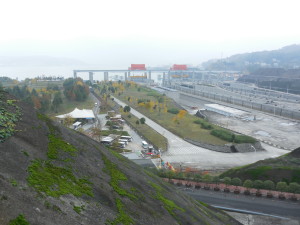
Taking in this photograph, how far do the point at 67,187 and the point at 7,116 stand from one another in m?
1.90

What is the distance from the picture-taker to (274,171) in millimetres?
8492

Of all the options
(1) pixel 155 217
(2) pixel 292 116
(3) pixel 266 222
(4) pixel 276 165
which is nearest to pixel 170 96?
(2) pixel 292 116

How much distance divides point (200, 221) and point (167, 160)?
21.5 feet

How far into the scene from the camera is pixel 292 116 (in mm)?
20844

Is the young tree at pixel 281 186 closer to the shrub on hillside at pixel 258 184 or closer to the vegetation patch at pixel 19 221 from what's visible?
the shrub on hillside at pixel 258 184

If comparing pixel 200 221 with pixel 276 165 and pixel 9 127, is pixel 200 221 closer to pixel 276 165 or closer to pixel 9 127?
pixel 9 127

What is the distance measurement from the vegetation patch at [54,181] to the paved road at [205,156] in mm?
7442

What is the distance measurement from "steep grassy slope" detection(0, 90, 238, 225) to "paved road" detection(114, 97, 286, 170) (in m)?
5.53

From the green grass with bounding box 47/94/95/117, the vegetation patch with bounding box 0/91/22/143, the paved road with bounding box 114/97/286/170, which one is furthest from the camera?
the green grass with bounding box 47/94/95/117

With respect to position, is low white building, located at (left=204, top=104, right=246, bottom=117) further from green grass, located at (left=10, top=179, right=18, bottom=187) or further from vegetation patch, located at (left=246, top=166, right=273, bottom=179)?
green grass, located at (left=10, top=179, right=18, bottom=187)

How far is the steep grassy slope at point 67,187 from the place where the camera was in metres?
2.80

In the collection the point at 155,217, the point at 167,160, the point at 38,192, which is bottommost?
the point at 167,160

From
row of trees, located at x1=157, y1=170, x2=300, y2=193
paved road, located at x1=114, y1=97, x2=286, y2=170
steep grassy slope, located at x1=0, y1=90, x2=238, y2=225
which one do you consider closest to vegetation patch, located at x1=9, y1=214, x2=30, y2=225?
steep grassy slope, located at x1=0, y1=90, x2=238, y2=225

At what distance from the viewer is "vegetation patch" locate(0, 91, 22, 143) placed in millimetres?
3864
